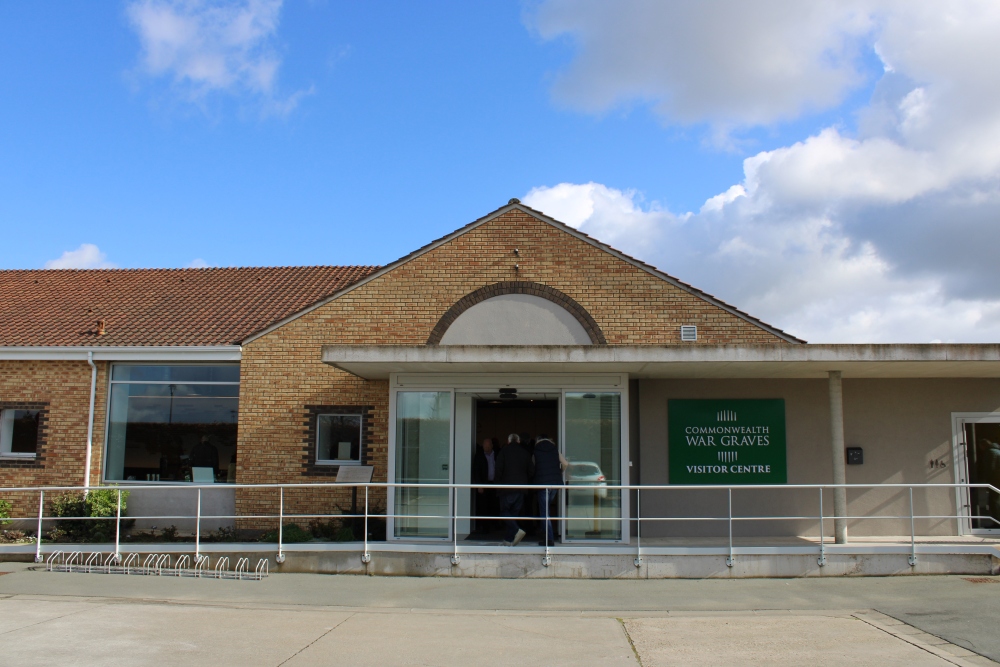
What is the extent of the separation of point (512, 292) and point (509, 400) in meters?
1.78

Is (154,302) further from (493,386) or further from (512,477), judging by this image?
(512,477)

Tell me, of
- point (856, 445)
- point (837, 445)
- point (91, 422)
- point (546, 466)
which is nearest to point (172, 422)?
point (91, 422)

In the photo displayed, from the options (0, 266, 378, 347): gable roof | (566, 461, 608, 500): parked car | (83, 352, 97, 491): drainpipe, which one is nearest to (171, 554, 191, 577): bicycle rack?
(83, 352, 97, 491): drainpipe

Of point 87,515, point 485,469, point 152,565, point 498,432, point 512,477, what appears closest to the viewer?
point 152,565

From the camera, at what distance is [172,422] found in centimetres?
1583

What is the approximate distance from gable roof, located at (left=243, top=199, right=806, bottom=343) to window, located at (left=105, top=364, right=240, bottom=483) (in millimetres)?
1520

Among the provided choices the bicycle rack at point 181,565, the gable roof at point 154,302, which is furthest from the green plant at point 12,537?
the bicycle rack at point 181,565

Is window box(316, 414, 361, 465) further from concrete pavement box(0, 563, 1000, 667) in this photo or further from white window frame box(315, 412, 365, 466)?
concrete pavement box(0, 563, 1000, 667)

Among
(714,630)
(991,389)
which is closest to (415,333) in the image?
(714,630)

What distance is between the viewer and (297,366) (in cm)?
1484

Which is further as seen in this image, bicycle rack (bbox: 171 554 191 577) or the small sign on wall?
the small sign on wall

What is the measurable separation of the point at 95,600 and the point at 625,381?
7.44 meters

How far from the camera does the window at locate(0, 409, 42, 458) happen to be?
15.9 m

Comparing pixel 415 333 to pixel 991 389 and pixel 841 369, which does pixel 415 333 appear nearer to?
pixel 841 369
